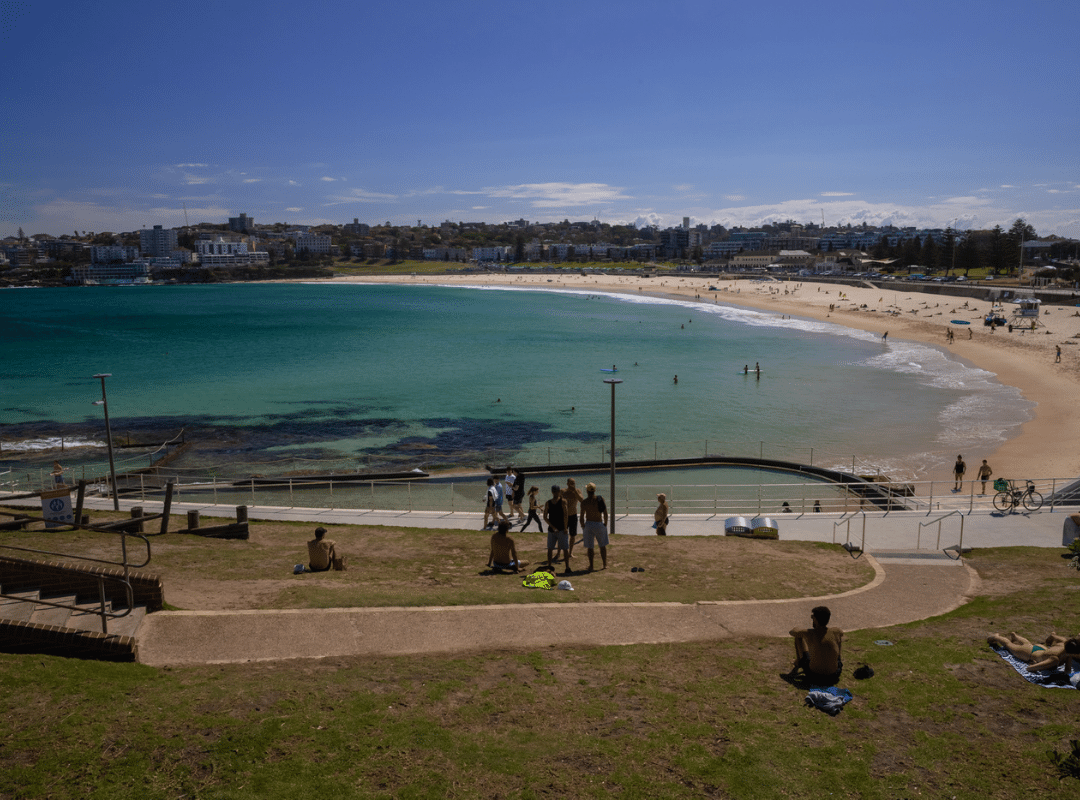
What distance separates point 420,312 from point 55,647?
105736 millimetres

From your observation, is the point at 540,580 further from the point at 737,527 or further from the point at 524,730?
the point at 737,527

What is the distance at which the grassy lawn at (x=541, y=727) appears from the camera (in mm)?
5211

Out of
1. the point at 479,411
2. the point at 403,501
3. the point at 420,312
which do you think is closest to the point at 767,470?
the point at 403,501

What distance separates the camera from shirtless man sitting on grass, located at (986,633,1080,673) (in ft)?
22.7

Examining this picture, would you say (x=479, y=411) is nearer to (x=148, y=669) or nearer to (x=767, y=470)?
(x=767, y=470)

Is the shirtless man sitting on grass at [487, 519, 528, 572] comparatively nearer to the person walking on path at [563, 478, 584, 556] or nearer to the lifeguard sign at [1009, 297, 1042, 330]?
the person walking on path at [563, 478, 584, 556]

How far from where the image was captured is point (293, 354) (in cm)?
6341

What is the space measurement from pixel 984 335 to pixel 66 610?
65.9 meters

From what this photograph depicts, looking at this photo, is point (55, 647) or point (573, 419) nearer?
point (55, 647)

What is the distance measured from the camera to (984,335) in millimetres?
57938

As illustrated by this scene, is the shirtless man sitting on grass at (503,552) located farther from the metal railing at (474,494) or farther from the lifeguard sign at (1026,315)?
the lifeguard sign at (1026,315)

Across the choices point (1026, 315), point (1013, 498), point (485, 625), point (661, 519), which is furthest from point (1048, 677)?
point (1026, 315)

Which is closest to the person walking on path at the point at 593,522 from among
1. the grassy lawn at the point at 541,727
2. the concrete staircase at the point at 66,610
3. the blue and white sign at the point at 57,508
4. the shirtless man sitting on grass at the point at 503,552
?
the shirtless man sitting on grass at the point at 503,552

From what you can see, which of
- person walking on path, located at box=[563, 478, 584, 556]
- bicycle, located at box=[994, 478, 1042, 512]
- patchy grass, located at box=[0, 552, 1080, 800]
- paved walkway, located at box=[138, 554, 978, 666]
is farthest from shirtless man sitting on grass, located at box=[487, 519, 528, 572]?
bicycle, located at box=[994, 478, 1042, 512]
